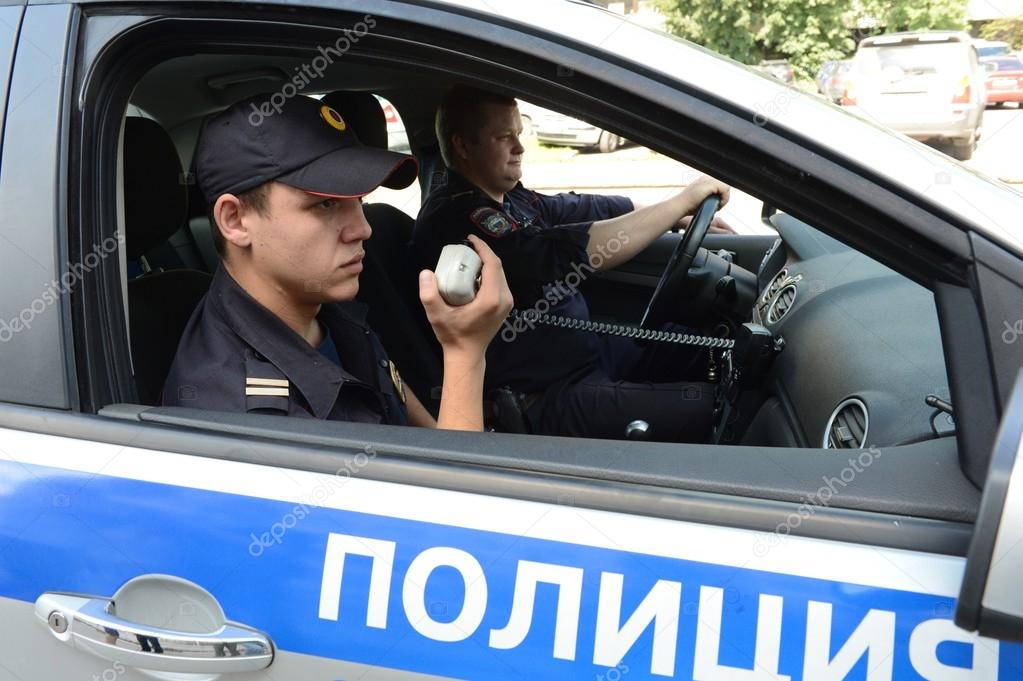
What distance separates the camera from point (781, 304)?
91.2 inches

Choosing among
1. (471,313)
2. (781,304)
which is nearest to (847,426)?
(471,313)

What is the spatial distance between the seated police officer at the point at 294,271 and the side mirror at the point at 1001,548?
2.78 ft

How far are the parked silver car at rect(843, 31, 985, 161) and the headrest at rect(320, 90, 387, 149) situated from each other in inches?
412

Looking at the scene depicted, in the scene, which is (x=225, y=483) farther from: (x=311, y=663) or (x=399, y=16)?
(x=399, y=16)

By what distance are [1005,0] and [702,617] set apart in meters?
27.4

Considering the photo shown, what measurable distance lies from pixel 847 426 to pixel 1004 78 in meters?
19.6

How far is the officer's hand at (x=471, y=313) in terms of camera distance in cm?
153

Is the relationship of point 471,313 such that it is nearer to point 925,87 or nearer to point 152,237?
point 152,237

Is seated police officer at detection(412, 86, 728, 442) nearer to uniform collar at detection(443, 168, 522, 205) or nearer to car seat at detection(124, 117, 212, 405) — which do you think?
uniform collar at detection(443, 168, 522, 205)

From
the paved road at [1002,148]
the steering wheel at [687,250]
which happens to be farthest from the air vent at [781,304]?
the paved road at [1002,148]

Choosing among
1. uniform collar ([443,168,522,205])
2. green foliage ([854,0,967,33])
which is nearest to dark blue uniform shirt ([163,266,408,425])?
uniform collar ([443,168,522,205])

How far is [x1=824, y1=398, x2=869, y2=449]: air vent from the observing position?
1.43m

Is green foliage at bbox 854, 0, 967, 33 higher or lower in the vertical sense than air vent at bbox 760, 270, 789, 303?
higher

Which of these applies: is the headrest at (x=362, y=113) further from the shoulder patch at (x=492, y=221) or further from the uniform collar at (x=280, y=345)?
the uniform collar at (x=280, y=345)
